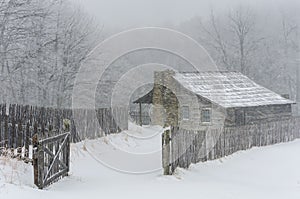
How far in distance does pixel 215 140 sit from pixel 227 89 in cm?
1128

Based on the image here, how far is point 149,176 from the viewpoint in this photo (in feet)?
38.9

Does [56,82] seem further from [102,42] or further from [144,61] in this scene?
[144,61]

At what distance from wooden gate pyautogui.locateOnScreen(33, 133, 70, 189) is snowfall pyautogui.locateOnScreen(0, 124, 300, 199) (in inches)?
8.2

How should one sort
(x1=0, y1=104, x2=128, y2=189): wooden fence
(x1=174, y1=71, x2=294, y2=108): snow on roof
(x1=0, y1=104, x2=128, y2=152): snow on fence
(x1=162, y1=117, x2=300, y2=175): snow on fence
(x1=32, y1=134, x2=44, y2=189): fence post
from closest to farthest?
1. (x1=32, y1=134, x2=44, y2=189): fence post
2. (x1=0, y1=104, x2=128, y2=189): wooden fence
3. (x1=0, y1=104, x2=128, y2=152): snow on fence
4. (x1=162, y1=117, x2=300, y2=175): snow on fence
5. (x1=174, y1=71, x2=294, y2=108): snow on roof

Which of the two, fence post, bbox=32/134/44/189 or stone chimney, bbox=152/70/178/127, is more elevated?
stone chimney, bbox=152/70/178/127

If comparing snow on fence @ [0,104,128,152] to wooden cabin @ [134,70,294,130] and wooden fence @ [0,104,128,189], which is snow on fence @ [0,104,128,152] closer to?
wooden fence @ [0,104,128,189]

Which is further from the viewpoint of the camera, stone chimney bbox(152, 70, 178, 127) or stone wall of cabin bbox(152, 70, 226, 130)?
stone chimney bbox(152, 70, 178, 127)

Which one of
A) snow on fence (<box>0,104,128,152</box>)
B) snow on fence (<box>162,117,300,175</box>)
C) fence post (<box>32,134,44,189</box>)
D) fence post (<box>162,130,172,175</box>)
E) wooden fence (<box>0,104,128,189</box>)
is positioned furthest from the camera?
snow on fence (<box>162,117,300,175</box>)

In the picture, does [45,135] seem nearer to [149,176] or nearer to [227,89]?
[149,176]

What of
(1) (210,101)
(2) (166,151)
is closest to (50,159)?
(2) (166,151)

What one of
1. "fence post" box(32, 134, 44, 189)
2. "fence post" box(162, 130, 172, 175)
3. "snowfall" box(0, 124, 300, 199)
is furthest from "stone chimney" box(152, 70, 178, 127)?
"fence post" box(32, 134, 44, 189)

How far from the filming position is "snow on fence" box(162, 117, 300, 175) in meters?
12.4

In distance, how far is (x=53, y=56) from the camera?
31.7 meters

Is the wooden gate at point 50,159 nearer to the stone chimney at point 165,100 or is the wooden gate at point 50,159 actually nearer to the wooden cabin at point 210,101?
the wooden cabin at point 210,101
